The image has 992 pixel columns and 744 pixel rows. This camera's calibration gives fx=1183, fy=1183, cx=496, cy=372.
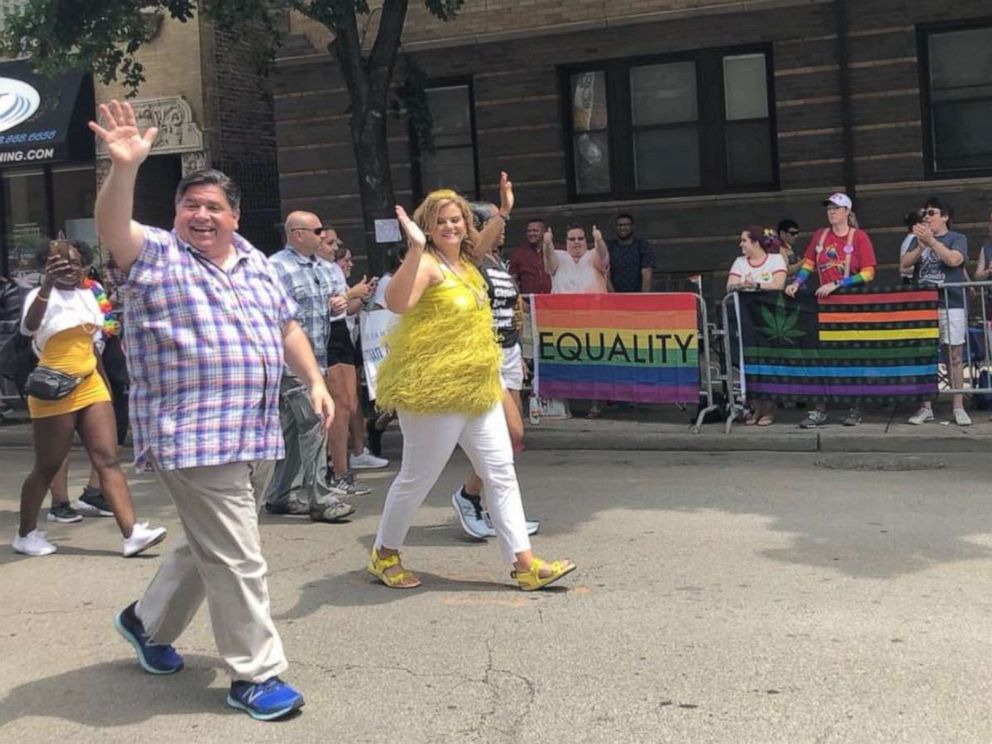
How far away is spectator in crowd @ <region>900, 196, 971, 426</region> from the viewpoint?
32.6 ft

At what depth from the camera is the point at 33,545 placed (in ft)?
22.4

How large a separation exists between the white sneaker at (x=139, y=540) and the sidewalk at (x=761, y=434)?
4110 mm

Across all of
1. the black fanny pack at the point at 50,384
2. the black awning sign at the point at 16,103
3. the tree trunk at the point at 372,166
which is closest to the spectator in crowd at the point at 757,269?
the tree trunk at the point at 372,166

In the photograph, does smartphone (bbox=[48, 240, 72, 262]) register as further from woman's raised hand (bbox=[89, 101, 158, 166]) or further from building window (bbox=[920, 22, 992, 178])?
building window (bbox=[920, 22, 992, 178])

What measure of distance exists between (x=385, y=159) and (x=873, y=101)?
625cm

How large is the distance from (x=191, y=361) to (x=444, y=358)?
159 cm

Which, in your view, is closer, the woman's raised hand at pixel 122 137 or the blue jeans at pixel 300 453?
the woman's raised hand at pixel 122 137

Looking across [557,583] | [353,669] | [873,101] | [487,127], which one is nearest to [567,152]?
[487,127]

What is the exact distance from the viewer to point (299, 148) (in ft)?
56.8

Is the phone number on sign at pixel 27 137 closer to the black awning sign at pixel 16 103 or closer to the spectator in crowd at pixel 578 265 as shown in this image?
the black awning sign at pixel 16 103

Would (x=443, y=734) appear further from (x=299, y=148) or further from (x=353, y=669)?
(x=299, y=148)

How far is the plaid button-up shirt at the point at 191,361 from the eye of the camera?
157 inches

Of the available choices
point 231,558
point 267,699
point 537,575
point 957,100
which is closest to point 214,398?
point 231,558

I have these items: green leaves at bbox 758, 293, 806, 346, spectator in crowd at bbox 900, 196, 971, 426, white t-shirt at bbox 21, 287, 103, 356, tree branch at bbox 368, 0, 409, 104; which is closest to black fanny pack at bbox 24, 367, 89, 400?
white t-shirt at bbox 21, 287, 103, 356
